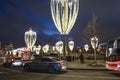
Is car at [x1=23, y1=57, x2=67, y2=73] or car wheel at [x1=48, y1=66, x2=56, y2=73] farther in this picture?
car wheel at [x1=48, y1=66, x2=56, y2=73]

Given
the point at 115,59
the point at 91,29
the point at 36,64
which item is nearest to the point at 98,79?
the point at 115,59

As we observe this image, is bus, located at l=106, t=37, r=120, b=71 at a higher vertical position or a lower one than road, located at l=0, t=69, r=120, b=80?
higher

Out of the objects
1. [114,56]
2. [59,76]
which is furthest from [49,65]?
[114,56]

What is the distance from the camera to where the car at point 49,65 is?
34.0m

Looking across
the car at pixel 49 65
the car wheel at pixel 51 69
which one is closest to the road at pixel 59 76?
the car at pixel 49 65

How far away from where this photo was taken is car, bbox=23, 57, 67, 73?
112 feet

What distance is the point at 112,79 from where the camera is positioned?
25031 millimetres

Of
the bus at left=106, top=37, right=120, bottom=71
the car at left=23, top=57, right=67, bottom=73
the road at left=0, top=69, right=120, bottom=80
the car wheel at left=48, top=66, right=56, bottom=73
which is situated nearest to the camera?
the road at left=0, top=69, right=120, bottom=80

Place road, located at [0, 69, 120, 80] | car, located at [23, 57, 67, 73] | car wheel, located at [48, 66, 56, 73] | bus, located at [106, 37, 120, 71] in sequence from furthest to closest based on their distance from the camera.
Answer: car wheel, located at [48, 66, 56, 73] < car, located at [23, 57, 67, 73] < bus, located at [106, 37, 120, 71] < road, located at [0, 69, 120, 80]

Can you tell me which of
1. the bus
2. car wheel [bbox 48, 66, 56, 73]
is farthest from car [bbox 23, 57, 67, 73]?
the bus

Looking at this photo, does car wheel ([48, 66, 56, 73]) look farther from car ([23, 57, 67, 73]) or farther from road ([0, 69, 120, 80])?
road ([0, 69, 120, 80])

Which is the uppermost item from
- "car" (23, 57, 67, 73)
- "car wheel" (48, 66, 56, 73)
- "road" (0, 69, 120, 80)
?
"car" (23, 57, 67, 73)

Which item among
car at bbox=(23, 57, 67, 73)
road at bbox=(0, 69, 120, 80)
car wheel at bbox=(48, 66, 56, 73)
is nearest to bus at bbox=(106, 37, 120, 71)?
road at bbox=(0, 69, 120, 80)

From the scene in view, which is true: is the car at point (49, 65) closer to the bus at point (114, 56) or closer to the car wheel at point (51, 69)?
the car wheel at point (51, 69)
